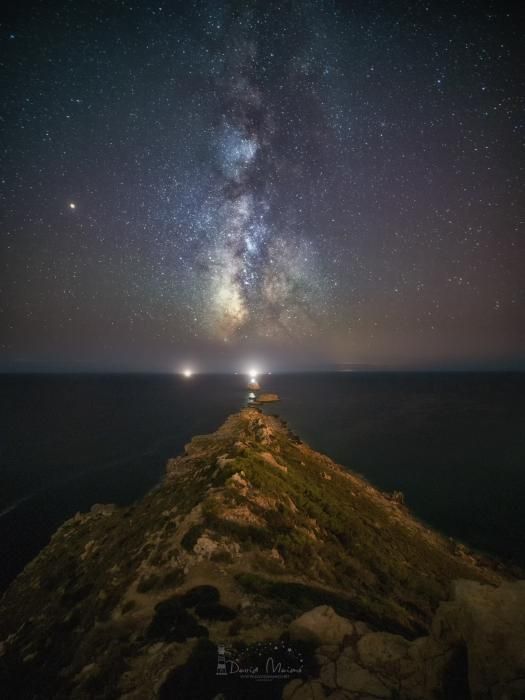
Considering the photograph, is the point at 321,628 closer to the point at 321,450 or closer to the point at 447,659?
the point at 447,659

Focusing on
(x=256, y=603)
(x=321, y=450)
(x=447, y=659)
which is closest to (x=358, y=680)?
(x=447, y=659)

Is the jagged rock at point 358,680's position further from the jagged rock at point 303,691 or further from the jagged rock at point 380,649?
the jagged rock at point 303,691

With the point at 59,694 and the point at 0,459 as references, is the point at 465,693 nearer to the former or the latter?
the point at 59,694

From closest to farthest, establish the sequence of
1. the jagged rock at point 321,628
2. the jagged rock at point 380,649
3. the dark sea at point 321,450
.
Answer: the jagged rock at point 380,649 < the jagged rock at point 321,628 < the dark sea at point 321,450

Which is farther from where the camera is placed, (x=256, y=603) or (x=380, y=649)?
(x=256, y=603)

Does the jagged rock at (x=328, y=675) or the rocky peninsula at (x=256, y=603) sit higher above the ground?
the jagged rock at (x=328, y=675)

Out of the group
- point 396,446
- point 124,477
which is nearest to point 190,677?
point 124,477

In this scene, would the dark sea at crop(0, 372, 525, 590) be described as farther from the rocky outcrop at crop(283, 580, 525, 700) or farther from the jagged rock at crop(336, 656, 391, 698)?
the jagged rock at crop(336, 656, 391, 698)

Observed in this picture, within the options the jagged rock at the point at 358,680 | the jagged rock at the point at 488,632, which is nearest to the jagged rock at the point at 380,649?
the jagged rock at the point at 358,680
